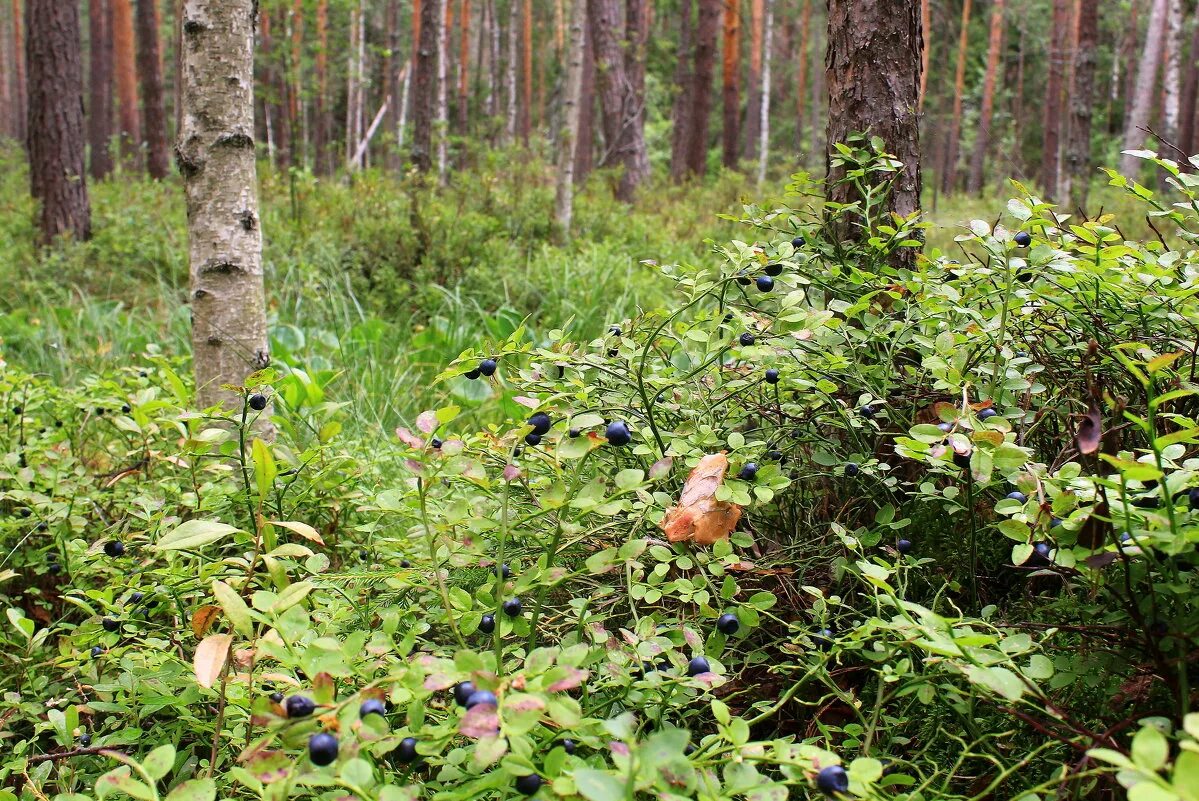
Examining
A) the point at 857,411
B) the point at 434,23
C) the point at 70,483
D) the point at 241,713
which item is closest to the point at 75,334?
the point at 70,483

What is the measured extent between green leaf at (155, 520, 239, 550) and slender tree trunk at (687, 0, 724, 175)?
41.4 ft

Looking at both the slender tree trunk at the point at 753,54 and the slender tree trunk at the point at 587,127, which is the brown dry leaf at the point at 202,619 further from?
the slender tree trunk at the point at 753,54

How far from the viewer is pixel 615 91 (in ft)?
40.7

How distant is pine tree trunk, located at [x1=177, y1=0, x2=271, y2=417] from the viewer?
261 centimetres

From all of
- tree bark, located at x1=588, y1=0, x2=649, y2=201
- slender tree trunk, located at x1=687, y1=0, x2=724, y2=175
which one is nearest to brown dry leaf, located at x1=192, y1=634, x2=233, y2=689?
tree bark, located at x1=588, y1=0, x2=649, y2=201

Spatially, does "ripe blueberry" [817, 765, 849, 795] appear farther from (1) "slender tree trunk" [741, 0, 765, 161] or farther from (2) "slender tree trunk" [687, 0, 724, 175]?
(1) "slender tree trunk" [741, 0, 765, 161]

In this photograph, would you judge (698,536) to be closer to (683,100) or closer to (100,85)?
(683,100)

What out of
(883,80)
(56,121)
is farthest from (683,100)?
(883,80)

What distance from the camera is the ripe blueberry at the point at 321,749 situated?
89 centimetres

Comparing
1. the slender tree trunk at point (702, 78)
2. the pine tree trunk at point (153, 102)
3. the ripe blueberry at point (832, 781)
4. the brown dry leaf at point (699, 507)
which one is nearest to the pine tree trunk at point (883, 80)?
the brown dry leaf at point (699, 507)

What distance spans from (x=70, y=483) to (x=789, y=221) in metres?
2.01

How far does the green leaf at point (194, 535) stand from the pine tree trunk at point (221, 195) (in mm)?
1455

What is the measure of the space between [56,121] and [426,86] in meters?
4.07

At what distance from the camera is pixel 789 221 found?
6.71ft
